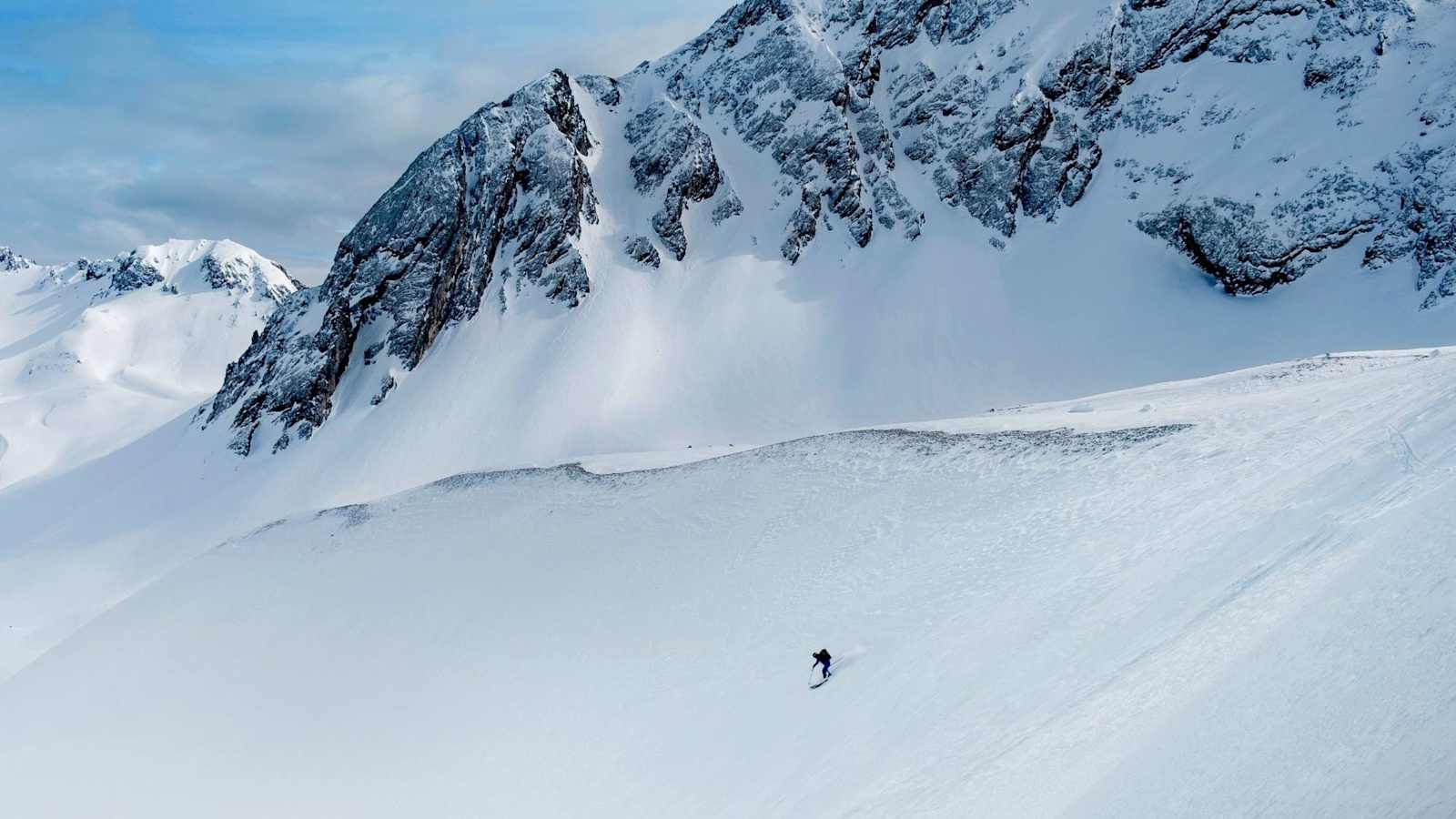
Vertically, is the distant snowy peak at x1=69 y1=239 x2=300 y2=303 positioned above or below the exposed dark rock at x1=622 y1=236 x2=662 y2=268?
above

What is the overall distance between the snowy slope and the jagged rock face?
149 ft

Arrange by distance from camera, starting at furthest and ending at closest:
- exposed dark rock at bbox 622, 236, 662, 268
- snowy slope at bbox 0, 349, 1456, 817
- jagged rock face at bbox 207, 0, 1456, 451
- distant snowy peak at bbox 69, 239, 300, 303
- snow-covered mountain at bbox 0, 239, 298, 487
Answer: distant snowy peak at bbox 69, 239, 300, 303, snow-covered mountain at bbox 0, 239, 298, 487, exposed dark rock at bbox 622, 236, 662, 268, jagged rock face at bbox 207, 0, 1456, 451, snowy slope at bbox 0, 349, 1456, 817

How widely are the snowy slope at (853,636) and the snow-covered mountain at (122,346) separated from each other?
354ft

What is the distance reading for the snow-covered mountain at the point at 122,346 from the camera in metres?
127

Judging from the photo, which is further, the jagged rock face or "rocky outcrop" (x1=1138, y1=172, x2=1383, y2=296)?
the jagged rock face

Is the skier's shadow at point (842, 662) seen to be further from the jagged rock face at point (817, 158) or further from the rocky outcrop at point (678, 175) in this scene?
the rocky outcrop at point (678, 175)

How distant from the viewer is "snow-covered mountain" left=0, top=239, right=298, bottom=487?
4985 inches

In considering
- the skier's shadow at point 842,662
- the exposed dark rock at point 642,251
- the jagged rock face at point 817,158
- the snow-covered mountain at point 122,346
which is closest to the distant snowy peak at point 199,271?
the snow-covered mountain at point 122,346

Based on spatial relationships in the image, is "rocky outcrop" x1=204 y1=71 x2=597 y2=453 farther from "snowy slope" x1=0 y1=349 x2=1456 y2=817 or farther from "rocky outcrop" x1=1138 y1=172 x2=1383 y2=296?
"rocky outcrop" x1=1138 y1=172 x2=1383 y2=296

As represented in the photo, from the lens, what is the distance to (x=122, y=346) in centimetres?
16700

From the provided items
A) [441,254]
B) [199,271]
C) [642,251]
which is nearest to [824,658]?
[642,251]

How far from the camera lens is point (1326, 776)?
721 cm

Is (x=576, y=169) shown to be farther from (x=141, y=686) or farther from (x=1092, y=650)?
(x=1092, y=650)

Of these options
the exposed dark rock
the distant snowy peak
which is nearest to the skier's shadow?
the exposed dark rock
